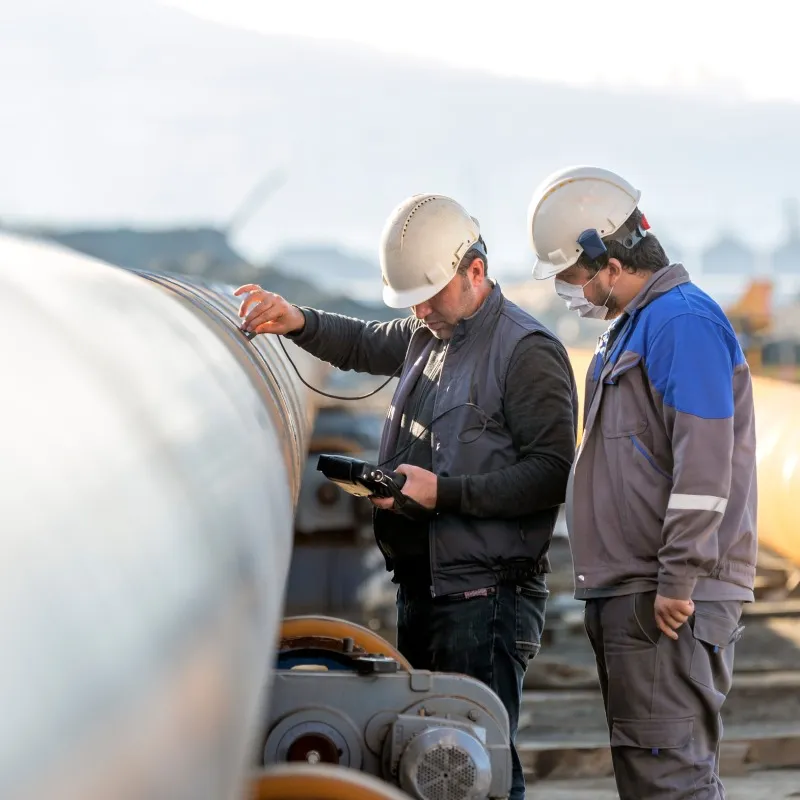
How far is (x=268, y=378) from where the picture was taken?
3.05m

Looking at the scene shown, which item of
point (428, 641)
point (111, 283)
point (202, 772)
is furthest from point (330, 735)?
point (202, 772)

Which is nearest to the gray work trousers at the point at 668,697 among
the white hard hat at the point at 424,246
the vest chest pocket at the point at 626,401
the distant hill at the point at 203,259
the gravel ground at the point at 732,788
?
the vest chest pocket at the point at 626,401

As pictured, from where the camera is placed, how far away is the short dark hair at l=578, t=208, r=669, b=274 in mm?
3045

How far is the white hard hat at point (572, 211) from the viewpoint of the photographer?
122 inches

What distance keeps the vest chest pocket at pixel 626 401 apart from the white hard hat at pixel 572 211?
0.32m

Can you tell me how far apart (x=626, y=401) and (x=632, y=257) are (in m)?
0.36

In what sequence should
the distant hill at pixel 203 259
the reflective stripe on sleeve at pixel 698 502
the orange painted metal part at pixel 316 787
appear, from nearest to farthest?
the orange painted metal part at pixel 316 787 → the reflective stripe on sleeve at pixel 698 502 → the distant hill at pixel 203 259

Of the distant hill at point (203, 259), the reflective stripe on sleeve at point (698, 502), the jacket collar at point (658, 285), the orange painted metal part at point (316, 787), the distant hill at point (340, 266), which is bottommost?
the orange painted metal part at point (316, 787)

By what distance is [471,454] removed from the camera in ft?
10.6

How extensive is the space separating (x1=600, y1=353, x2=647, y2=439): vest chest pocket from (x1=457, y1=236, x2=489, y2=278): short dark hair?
0.51m

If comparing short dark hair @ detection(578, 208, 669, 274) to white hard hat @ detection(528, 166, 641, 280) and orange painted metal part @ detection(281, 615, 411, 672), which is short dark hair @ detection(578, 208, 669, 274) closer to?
white hard hat @ detection(528, 166, 641, 280)

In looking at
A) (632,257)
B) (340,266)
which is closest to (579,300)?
(632,257)

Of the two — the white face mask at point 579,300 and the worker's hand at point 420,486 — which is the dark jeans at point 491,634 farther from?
the white face mask at point 579,300

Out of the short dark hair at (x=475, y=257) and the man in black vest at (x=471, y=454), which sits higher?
the short dark hair at (x=475, y=257)
